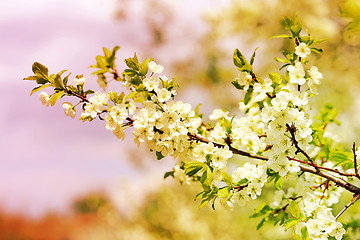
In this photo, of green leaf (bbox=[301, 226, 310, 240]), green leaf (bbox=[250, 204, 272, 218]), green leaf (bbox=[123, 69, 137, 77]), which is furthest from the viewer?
green leaf (bbox=[250, 204, 272, 218])

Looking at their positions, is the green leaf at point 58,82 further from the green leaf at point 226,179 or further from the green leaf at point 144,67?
the green leaf at point 226,179

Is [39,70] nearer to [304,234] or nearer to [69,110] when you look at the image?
[69,110]

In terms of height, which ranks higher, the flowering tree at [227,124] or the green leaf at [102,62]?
the green leaf at [102,62]

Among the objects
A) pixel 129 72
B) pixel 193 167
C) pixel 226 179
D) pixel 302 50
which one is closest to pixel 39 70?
pixel 129 72

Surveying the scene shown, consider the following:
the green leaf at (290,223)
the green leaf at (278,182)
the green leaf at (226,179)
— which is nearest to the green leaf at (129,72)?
the green leaf at (226,179)

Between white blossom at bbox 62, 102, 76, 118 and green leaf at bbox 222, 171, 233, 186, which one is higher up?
white blossom at bbox 62, 102, 76, 118

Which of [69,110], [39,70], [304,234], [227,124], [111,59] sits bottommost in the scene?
[304,234]

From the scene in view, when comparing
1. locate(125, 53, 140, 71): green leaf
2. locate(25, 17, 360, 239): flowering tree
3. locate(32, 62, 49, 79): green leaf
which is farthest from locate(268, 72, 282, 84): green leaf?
locate(32, 62, 49, 79): green leaf

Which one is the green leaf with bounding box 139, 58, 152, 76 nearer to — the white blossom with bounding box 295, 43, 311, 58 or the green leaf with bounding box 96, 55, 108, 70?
the green leaf with bounding box 96, 55, 108, 70

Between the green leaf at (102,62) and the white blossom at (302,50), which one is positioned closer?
the white blossom at (302,50)

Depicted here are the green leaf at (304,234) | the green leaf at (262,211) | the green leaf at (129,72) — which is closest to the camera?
the green leaf at (304,234)

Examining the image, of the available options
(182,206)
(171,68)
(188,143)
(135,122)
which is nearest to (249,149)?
(188,143)

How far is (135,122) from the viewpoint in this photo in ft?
3.46

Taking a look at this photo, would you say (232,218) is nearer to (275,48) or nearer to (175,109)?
(275,48)
